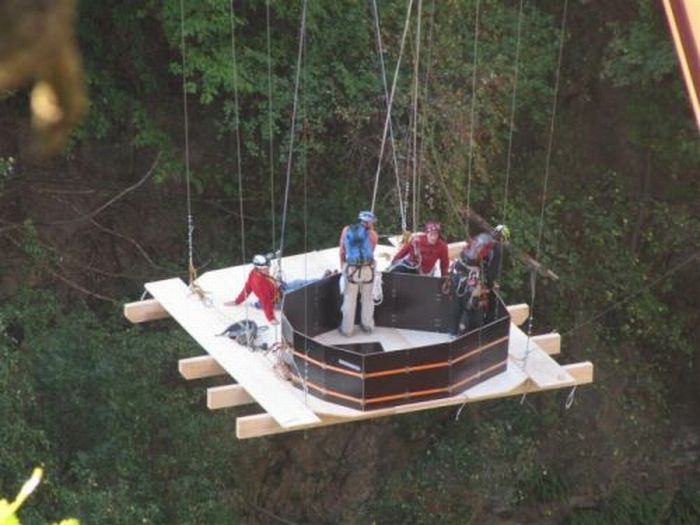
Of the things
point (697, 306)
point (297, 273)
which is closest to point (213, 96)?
point (297, 273)

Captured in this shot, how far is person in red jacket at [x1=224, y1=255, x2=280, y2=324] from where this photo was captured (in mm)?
8969

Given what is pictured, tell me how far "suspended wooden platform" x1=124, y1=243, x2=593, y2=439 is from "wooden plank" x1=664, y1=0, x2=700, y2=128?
618cm

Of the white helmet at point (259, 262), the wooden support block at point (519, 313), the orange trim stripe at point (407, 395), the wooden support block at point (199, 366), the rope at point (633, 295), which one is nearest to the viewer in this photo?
the orange trim stripe at point (407, 395)

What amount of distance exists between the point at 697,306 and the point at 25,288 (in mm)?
8565

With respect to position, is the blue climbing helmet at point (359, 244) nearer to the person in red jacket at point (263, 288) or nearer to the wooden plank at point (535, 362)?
the person in red jacket at point (263, 288)

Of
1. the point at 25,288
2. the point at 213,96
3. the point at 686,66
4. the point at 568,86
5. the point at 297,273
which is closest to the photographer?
the point at 686,66

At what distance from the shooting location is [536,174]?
17.0 metres

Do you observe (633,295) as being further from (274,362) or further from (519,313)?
(274,362)

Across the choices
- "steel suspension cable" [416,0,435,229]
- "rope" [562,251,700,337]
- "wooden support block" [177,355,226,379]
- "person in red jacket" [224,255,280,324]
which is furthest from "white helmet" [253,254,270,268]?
"rope" [562,251,700,337]

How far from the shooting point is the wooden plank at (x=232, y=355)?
26.2 ft

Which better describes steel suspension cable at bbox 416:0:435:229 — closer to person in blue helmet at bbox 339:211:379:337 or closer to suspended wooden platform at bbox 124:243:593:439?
suspended wooden platform at bbox 124:243:593:439

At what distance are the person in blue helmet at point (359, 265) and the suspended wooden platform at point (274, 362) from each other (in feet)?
0.77

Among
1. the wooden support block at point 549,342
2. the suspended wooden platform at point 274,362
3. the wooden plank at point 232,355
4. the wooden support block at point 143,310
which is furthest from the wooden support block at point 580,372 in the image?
the wooden support block at point 143,310

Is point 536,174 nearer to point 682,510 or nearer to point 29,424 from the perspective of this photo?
point 682,510
